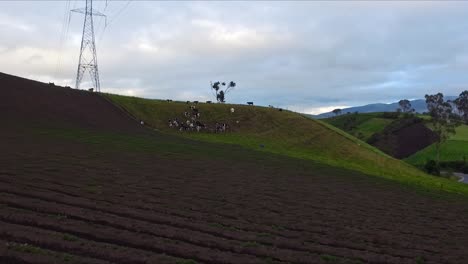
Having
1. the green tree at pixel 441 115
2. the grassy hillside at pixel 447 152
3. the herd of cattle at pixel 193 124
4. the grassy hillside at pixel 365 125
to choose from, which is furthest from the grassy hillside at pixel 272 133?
the grassy hillside at pixel 365 125

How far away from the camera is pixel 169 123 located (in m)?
84.4

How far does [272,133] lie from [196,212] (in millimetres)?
63793

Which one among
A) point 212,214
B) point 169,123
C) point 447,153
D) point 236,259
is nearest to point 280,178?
point 212,214

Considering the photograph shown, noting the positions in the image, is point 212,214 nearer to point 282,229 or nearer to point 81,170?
point 282,229

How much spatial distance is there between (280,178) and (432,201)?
13488mm

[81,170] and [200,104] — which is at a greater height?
[200,104]

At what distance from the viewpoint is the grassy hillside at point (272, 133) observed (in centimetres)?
7981

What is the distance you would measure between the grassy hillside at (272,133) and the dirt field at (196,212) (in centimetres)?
2763

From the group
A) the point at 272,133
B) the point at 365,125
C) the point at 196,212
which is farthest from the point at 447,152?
the point at 196,212

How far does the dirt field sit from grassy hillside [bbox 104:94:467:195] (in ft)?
90.6

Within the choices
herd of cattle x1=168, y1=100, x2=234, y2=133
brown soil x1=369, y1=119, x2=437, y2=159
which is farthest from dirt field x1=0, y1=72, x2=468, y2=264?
brown soil x1=369, y1=119, x2=437, y2=159

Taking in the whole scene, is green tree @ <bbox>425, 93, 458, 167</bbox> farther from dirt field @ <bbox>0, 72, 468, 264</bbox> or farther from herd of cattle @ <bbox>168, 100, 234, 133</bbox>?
dirt field @ <bbox>0, 72, 468, 264</bbox>

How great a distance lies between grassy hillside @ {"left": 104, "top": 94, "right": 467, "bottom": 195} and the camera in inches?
3142

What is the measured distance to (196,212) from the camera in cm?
2502
